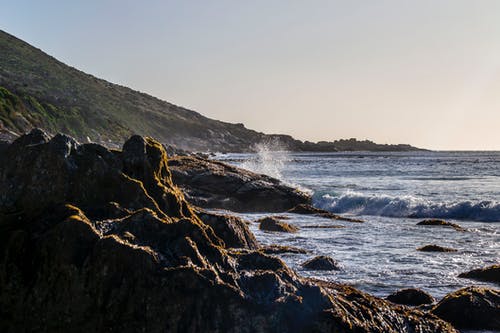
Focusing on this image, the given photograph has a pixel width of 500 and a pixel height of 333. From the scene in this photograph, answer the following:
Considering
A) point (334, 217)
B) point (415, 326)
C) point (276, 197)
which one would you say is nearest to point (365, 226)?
point (334, 217)

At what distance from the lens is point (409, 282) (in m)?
12.5

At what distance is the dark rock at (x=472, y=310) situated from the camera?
928 centimetres

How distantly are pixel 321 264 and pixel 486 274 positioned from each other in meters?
3.69

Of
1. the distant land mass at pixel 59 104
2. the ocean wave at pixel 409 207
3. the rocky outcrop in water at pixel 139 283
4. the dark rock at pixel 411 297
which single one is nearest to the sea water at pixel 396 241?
the ocean wave at pixel 409 207

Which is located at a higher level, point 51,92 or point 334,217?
point 51,92

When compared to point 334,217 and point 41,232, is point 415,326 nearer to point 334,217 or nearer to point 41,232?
point 41,232

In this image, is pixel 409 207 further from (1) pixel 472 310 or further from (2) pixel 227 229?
(1) pixel 472 310

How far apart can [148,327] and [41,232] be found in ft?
6.87

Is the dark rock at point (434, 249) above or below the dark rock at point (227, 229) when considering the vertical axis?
below

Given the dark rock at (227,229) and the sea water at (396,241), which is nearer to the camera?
the sea water at (396,241)

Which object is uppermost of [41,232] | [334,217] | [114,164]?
[114,164]

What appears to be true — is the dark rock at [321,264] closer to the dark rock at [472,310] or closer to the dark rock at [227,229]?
the dark rock at [227,229]

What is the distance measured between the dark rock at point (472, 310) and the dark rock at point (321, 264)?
3.78 metres

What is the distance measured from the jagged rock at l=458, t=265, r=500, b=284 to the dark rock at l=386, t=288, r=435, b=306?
2.80m
